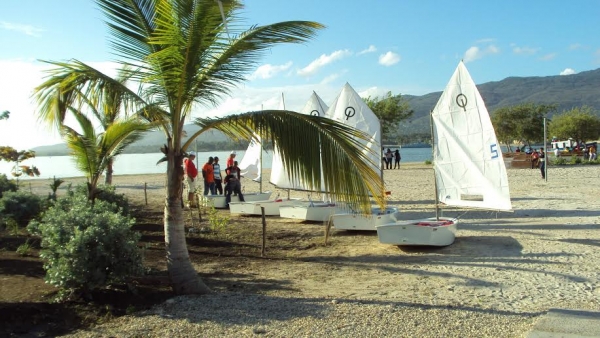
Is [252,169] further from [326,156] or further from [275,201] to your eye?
[326,156]

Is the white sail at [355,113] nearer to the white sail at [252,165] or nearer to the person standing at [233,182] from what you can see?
the person standing at [233,182]

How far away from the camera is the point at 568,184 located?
22.7 m

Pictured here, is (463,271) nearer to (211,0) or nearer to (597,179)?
(211,0)

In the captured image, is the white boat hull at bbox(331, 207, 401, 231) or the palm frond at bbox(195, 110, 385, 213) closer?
the palm frond at bbox(195, 110, 385, 213)

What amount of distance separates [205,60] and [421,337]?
412cm

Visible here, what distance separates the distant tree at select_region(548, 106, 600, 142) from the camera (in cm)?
6038

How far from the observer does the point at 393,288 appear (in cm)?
712

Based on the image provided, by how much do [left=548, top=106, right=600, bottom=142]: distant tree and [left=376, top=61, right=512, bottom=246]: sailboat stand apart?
187 feet

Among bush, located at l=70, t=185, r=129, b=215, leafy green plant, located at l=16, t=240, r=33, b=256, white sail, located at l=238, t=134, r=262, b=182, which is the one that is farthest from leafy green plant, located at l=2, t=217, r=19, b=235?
white sail, located at l=238, t=134, r=262, b=182

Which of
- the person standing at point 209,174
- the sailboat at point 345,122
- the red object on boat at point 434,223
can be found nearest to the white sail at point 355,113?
the sailboat at point 345,122

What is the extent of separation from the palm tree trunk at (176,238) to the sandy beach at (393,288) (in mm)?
287

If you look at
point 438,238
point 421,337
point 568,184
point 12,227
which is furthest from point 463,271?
point 568,184

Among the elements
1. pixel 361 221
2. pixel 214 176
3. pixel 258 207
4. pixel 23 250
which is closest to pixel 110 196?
pixel 23 250

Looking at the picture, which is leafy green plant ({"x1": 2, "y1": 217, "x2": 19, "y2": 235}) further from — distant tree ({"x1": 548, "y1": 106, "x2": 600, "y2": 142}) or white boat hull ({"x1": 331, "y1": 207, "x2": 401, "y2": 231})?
distant tree ({"x1": 548, "y1": 106, "x2": 600, "y2": 142})
